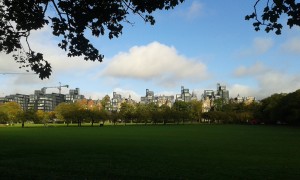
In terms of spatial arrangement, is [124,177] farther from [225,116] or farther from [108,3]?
[225,116]

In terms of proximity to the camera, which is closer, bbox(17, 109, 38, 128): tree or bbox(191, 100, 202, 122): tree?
bbox(17, 109, 38, 128): tree

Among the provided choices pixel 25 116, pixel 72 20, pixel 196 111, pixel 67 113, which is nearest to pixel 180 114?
pixel 196 111

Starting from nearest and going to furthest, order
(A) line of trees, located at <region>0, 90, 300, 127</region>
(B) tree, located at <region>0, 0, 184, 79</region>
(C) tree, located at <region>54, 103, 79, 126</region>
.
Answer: (B) tree, located at <region>0, 0, 184, 79</region> → (A) line of trees, located at <region>0, 90, 300, 127</region> → (C) tree, located at <region>54, 103, 79, 126</region>

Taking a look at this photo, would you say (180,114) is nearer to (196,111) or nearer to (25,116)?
(196,111)

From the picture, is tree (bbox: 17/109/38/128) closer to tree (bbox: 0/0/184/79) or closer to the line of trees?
the line of trees

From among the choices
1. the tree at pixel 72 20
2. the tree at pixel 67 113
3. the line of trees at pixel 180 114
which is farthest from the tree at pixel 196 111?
the tree at pixel 72 20

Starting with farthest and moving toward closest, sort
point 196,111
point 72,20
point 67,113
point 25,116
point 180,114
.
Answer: point 196,111 < point 180,114 < point 67,113 < point 25,116 < point 72,20

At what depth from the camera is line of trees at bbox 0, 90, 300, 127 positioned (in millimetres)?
101438

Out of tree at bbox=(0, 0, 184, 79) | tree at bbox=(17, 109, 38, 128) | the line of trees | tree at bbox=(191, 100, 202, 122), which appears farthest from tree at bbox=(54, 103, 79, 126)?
tree at bbox=(0, 0, 184, 79)

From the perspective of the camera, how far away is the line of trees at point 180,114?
333 feet

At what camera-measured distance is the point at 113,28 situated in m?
11.7

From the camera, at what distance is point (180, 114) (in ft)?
468

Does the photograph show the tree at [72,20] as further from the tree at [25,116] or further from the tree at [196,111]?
the tree at [196,111]

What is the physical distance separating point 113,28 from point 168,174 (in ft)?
25.1
